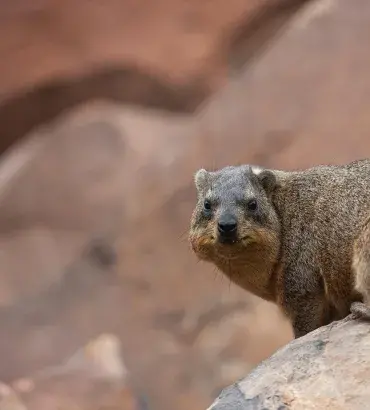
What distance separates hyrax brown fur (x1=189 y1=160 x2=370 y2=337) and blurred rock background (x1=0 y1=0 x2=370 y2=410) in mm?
2862

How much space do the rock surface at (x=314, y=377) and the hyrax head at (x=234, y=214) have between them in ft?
2.88

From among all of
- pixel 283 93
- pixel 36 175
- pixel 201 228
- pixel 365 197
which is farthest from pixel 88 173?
pixel 365 197

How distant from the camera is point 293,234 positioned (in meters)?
4.93

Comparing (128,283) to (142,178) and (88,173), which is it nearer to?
(142,178)

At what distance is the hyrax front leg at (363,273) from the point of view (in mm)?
4184

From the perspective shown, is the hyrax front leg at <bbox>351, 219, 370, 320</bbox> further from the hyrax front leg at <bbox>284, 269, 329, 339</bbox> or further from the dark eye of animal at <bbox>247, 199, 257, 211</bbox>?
the dark eye of animal at <bbox>247, 199, 257, 211</bbox>

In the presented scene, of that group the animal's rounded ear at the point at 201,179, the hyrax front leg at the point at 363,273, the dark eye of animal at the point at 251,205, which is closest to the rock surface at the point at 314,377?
the hyrax front leg at the point at 363,273

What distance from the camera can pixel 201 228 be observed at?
5.10 m

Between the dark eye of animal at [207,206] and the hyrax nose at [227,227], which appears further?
the dark eye of animal at [207,206]

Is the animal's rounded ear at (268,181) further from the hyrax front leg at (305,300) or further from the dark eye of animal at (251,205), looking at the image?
the hyrax front leg at (305,300)

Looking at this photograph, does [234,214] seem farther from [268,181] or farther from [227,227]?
[268,181]

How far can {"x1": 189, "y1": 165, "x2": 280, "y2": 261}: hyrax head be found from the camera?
4.85 meters

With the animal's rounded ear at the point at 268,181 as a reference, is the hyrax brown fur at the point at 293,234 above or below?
below

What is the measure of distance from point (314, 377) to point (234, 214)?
137cm
